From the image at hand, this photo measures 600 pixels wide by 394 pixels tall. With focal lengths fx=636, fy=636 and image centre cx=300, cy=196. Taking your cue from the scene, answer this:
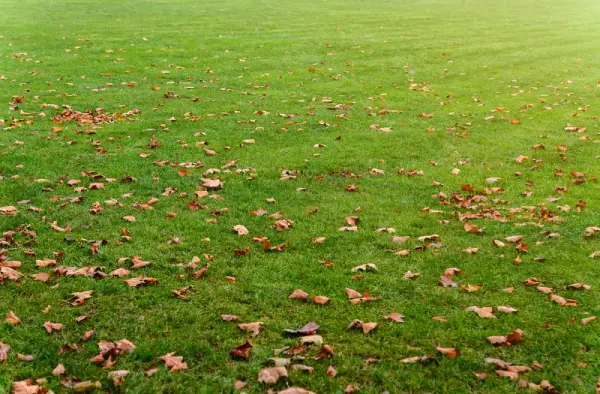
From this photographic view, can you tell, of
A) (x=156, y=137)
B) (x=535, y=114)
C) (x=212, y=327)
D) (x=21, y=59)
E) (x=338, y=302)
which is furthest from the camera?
(x=21, y=59)

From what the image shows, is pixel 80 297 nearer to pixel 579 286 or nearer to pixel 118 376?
pixel 118 376

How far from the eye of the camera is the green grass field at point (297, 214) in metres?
5.20

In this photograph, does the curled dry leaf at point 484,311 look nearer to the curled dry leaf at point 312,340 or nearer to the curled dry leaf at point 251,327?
the curled dry leaf at point 312,340

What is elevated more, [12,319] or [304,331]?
[12,319]

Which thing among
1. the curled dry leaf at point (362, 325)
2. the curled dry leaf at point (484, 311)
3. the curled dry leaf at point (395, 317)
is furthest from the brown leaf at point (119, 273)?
the curled dry leaf at point (484, 311)

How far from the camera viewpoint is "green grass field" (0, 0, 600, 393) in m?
5.20

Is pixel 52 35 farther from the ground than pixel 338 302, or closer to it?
farther from the ground

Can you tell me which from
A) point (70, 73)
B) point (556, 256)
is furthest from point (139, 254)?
point (70, 73)

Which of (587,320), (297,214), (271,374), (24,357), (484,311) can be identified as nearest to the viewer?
(271,374)

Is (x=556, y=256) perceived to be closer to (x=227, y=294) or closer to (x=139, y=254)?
(x=227, y=294)

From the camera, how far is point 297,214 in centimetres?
830

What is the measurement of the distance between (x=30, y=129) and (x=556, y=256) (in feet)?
31.1

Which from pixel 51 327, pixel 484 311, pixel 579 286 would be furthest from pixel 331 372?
pixel 579 286

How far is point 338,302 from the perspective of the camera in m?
6.09
